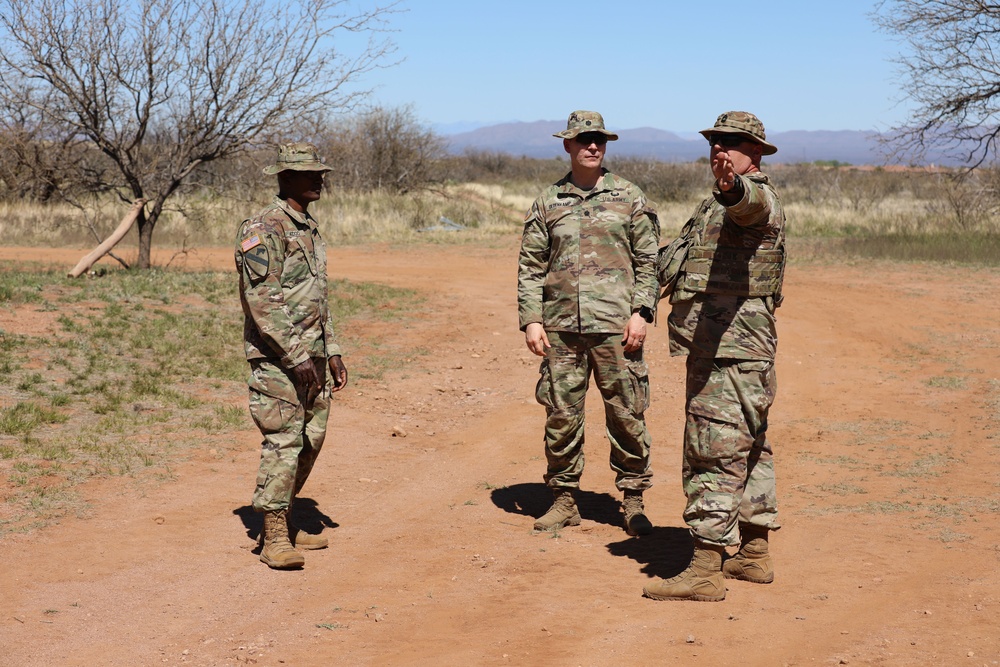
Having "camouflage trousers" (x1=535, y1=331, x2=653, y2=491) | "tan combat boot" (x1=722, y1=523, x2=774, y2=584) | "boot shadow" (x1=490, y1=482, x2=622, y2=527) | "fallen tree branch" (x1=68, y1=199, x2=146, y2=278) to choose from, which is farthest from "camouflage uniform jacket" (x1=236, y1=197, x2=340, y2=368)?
"fallen tree branch" (x1=68, y1=199, x2=146, y2=278)

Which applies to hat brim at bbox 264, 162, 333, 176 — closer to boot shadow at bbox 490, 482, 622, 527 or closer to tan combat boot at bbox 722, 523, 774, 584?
boot shadow at bbox 490, 482, 622, 527

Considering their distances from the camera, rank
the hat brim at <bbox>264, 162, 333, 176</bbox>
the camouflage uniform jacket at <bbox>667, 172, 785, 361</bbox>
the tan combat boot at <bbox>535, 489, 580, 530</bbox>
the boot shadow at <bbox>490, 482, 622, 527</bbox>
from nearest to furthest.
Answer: the camouflage uniform jacket at <bbox>667, 172, 785, 361</bbox>, the hat brim at <bbox>264, 162, 333, 176</bbox>, the tan combat boot at <bbox>535, 489, 580, 530</bbox>, the boot shadow at <bbox>490, 482, 622, 527</bbox>

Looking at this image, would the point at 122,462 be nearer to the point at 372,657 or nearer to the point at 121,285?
the point at 372,657

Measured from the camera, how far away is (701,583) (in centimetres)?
461

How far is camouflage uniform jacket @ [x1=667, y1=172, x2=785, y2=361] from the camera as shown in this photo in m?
4.52

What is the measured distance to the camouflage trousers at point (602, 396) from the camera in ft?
18.1

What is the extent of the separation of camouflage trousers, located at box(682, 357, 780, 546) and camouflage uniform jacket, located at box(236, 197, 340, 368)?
1.93m

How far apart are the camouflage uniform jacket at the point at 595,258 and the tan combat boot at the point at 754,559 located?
1257 mm

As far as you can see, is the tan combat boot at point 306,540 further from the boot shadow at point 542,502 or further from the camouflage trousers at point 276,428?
the boot shadow at point 542,502

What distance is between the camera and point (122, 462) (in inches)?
272

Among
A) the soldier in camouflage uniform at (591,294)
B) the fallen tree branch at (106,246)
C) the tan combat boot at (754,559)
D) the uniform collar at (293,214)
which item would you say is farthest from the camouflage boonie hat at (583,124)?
the fallen tree branch at (106,246)

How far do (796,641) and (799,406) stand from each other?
5.18 meters

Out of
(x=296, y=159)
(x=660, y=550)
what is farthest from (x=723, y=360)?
(x=296, y=159)

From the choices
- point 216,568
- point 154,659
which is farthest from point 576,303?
point 154,659
